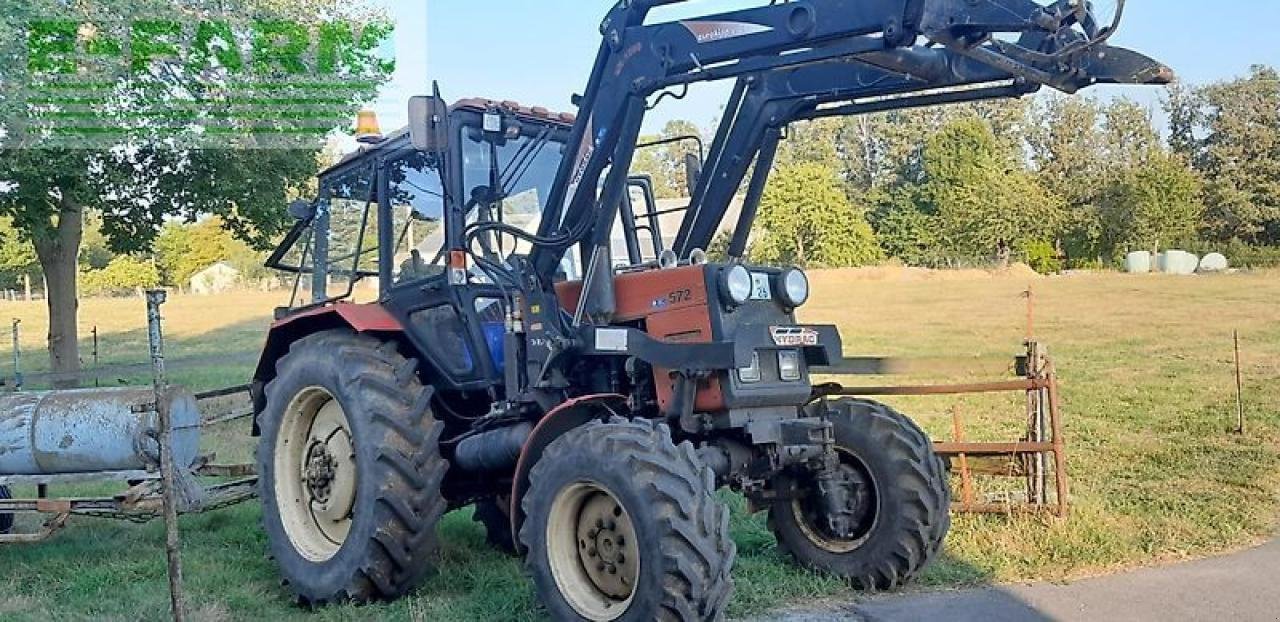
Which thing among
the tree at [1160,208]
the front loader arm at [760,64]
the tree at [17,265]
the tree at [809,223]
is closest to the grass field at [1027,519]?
the front loader arm at [760,64]

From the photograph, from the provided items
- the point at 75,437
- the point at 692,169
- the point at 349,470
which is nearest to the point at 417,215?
the point at 349,470

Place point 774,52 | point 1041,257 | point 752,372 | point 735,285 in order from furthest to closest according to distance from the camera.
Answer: point 1041,257
point 752,372
point 735,285
point 774,52

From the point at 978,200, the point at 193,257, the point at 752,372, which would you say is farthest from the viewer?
the point at 978,200

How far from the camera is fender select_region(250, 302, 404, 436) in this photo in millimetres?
6625

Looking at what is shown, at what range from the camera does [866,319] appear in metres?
25.5

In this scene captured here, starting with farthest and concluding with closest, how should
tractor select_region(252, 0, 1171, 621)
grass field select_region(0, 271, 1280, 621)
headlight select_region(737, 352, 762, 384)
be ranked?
grass field select_region(0, 271, 1280, 621)
headlight select_region(737, 352, 762, 384)
tractor select_region(252, 0, 1171, 621)

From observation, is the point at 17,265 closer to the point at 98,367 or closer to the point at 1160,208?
the point at 98,367

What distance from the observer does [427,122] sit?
6137mm

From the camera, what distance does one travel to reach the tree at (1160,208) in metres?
45.0

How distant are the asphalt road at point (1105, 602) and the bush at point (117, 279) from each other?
123 ft

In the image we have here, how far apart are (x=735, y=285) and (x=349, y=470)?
2519 mm

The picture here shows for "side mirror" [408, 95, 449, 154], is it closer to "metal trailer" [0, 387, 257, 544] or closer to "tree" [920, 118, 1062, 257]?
"metal trailer" [0, 387, 257, 544]

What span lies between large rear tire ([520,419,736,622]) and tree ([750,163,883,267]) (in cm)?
3356

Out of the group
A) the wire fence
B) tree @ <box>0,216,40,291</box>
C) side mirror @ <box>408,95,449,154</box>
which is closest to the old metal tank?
the wire fence
